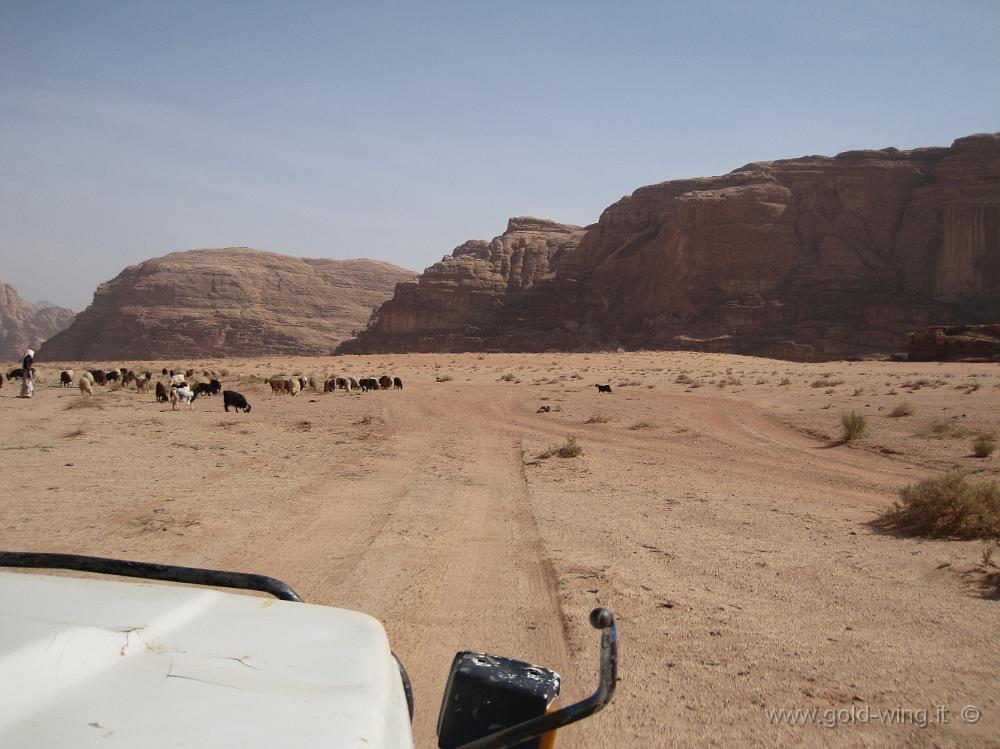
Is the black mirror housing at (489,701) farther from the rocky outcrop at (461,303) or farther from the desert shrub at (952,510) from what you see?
the rocky outcrop at (461,303)

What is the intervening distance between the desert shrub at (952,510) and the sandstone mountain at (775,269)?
238ft

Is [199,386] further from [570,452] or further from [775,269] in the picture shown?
[775,269]

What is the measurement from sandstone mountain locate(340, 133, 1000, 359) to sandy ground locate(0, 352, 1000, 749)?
227 ft

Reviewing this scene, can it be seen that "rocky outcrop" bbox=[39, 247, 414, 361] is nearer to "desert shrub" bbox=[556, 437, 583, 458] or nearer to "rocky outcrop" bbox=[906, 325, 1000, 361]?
"rocky outcrop" bbox=[906, 325, 1000, 361]

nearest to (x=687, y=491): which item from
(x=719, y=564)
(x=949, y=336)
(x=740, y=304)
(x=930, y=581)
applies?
(x=719, y=564)

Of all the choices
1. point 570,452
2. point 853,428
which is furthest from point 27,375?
point 853,428

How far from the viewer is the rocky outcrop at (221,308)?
469ft

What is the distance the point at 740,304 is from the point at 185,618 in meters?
93.8

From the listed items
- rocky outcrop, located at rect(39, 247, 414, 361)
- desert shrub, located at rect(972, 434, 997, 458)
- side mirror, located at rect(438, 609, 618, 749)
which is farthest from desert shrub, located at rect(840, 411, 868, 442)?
rocky outcrop, located at rect(39, 247, 414, 361)

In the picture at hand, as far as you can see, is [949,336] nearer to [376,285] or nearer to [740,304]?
[740,304]

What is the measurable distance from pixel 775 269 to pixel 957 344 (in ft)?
150

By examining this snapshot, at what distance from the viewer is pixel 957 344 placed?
5009cm

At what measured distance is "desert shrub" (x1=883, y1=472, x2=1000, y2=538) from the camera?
23.8 feet

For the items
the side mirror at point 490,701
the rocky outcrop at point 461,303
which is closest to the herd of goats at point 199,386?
the side mirror at point 490,701
